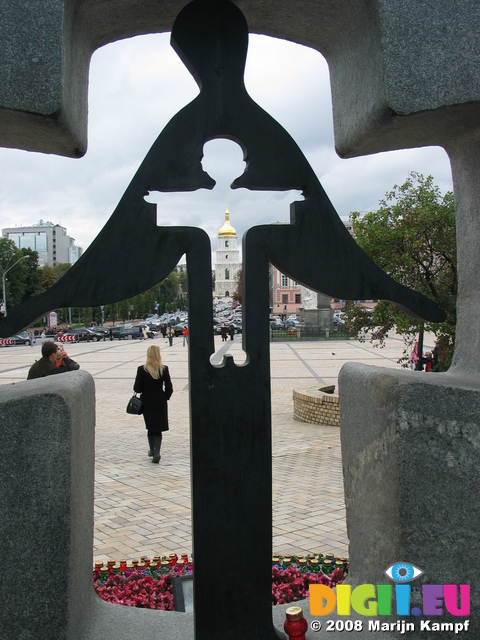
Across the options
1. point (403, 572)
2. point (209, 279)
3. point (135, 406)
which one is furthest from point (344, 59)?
point (135, 406)

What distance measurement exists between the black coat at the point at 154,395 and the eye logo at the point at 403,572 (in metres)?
5.73

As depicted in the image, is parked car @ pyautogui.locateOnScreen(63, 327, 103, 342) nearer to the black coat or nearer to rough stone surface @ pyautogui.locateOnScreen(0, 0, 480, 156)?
the black coat

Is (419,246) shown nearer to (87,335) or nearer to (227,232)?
(87,335)

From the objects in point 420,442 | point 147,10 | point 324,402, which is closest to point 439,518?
point 420,442

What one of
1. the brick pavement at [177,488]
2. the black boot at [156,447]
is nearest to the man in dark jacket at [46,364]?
the brick pavement at [177,488]

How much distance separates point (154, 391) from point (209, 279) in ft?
18.5

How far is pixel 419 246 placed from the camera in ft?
28.6

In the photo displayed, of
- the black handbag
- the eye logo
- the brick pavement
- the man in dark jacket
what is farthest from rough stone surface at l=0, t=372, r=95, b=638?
the black handbag

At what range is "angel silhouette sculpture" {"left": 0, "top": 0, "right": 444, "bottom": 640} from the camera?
2.88 meters

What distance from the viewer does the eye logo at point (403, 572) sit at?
2730 mm

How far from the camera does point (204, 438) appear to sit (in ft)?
9.45

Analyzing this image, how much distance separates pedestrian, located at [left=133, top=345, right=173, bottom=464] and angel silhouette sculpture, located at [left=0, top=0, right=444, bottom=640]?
5394 mm

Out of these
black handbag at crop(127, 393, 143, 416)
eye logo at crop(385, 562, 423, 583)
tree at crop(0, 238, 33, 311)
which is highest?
tree at crop(0, 238, 33, 311)

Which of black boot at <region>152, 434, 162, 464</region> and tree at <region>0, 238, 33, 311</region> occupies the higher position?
tree at <region>0, 238, 33, 311</region>
